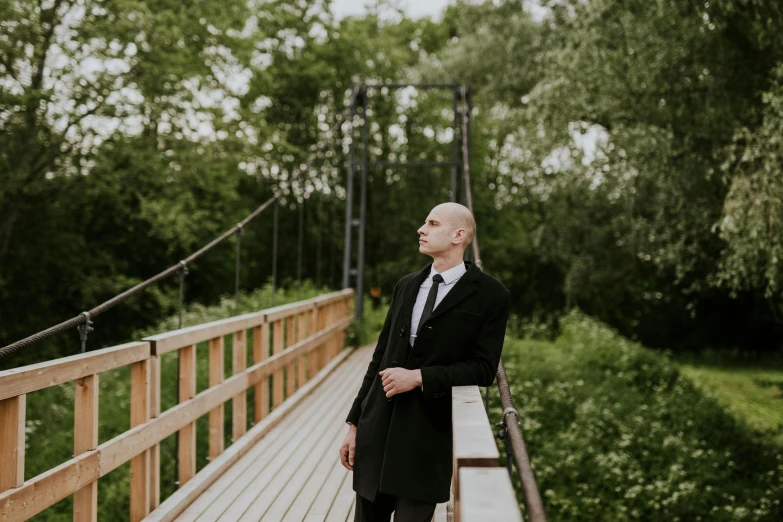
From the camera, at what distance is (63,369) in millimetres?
2488

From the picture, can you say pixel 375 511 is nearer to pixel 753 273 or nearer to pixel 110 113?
pixel 753 273

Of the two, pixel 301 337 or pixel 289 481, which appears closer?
pixel 289 481

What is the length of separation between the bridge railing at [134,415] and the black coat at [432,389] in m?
0.95

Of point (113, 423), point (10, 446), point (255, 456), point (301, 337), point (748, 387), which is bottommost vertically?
point (748, 387)

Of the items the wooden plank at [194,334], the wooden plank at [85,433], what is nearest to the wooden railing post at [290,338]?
the wooden plank at [194,334]

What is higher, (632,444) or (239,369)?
(239,369)

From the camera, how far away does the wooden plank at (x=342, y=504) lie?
3287 millimetres

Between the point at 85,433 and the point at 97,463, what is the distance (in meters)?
0.11

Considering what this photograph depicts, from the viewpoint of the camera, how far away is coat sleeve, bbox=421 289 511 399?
199 cm

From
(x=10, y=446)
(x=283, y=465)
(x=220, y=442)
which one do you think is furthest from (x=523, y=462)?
(x=220, y=442)

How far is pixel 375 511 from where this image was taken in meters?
2.17

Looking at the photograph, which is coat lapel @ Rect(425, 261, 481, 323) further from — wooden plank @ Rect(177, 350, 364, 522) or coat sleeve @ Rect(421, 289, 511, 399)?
wooden plank @ Rect(177, 350, 364, 522)

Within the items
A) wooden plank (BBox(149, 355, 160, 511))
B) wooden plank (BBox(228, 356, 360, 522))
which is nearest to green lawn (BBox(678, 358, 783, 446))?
wooden plank (BBox(228, 356, 360, 522))

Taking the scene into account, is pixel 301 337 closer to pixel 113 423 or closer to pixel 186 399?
pixel 186 399
